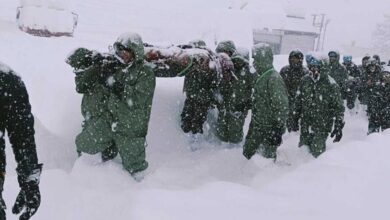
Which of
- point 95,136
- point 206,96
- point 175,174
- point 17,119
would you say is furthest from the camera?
point 206,96

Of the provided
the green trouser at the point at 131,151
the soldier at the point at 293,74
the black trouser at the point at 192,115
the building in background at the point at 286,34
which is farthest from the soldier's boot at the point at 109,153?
the building in background at the point at 286,34

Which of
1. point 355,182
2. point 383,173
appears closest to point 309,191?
point 355,182

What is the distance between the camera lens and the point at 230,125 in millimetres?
6977

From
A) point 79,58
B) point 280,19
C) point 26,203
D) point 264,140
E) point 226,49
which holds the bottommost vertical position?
point 280,19

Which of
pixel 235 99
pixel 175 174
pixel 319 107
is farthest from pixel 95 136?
pixel 319 107

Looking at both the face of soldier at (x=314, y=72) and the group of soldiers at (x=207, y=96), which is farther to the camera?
the face of soldier at (x=314, y=72)

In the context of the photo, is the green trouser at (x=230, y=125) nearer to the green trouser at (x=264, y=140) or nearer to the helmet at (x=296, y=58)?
the green trouser at (x=264, y=140)

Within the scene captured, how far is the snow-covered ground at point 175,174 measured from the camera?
12.9ft

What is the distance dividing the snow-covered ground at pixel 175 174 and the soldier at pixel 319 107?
0.77ft

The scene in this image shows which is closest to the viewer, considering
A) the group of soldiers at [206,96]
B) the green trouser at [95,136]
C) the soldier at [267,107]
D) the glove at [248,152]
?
the group of soldiers at [206,96]

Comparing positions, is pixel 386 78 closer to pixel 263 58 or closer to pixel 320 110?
pixel 320 110

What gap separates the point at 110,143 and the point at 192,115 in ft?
5.56

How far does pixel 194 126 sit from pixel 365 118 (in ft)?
22.7

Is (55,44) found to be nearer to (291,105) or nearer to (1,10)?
(291,105)
